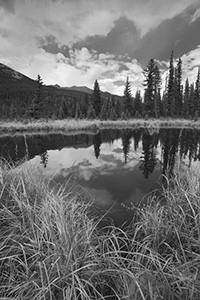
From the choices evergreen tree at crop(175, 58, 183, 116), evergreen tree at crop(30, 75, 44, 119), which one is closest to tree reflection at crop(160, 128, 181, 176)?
evergreen tree at crop(30, 75, 44, 119)

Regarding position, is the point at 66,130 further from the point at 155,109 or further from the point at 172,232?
the point at 155,109

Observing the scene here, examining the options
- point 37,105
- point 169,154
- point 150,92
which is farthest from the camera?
point 150,92

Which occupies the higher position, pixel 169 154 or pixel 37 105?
pixel 37 105

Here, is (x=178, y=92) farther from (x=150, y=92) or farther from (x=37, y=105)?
(x=37, y=105)

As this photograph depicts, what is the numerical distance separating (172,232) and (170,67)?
43698 mm

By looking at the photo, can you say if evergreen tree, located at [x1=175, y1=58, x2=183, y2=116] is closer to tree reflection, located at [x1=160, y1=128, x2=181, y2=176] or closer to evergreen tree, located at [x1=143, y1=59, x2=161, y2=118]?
evergreen tree, located at [x1=143, y1=59, x2=161, y2=118]

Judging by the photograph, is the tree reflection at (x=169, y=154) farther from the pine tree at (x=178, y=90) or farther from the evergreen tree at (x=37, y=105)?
the pine tree at (x=178, y=90)

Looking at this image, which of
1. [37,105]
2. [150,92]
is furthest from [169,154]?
[150,92]

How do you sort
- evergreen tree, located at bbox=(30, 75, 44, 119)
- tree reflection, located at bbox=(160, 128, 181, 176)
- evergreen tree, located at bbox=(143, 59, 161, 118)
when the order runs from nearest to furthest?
tree reflection, located at bbox=(160, 128, 181, 176) < evergreen tree, located at bbox=(30, 75, 44, 119) < evergreen tree, located at bbox=(143, 59, 161, 118)

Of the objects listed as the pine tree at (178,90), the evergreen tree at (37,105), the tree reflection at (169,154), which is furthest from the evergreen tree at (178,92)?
the tree reflection at (169,154)

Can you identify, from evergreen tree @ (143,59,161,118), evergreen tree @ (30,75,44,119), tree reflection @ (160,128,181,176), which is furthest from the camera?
evergreen tree @ (143,59,161,118)

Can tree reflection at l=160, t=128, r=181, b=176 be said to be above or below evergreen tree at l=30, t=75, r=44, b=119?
below

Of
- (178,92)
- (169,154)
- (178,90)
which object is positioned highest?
(178,90)

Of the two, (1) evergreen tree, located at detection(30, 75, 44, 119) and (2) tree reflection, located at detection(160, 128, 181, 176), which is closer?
(2) tree reflection, located at detection(160, 128, 181, 176)
